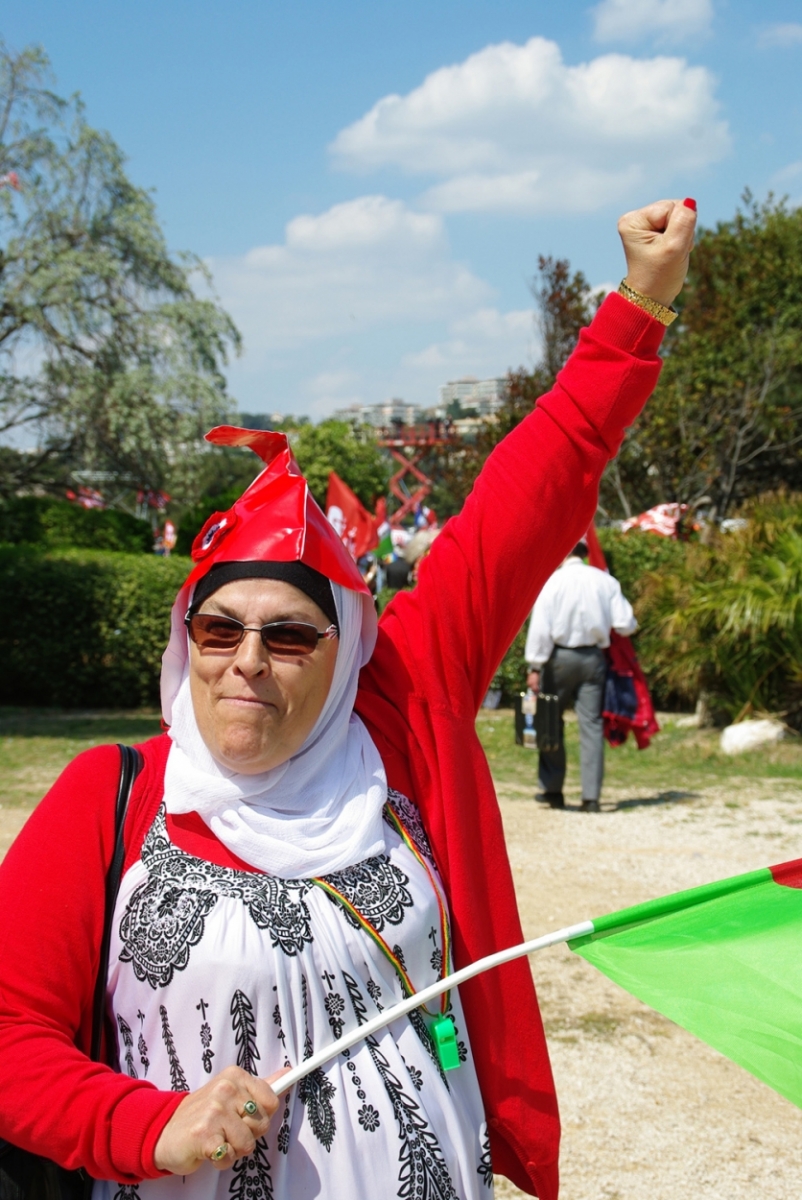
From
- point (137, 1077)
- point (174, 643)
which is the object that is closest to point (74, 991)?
point (137, 1077)

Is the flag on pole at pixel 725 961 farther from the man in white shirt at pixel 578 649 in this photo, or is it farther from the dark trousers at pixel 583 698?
the dark trousers at pixel 583 698

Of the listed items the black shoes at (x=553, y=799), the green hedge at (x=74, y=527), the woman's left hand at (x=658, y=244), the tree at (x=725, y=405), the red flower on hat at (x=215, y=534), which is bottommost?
the black shoes at (x=553, y=799)

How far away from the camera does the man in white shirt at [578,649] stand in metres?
8.15

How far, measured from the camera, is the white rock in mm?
10508

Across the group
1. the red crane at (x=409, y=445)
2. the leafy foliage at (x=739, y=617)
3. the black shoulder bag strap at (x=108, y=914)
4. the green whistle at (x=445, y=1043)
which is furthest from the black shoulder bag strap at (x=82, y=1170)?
the red crane at (x=409, y=445)

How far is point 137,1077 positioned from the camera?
1.70m

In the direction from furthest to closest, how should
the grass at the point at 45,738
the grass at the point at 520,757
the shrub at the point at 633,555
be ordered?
the shrub at the point at 633,555 → the grass at the point at 520,757 → the grass at the point at 45,738

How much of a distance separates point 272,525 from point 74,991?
0.77 metres

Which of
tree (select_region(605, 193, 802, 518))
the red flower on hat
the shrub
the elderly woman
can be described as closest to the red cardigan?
the elderly woman

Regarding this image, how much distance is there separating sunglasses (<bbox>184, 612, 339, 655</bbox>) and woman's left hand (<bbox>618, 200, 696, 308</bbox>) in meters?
0.81

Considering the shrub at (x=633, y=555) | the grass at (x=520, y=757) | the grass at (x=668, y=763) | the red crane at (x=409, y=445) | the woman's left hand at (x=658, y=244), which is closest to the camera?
the woman's left hand at (x=658, y=244)

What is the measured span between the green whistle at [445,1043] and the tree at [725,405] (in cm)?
1571

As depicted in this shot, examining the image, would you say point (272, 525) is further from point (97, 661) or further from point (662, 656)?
point (97, 661)

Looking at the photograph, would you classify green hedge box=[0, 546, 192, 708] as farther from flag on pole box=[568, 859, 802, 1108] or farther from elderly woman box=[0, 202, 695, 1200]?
flag on pole box=[568, 859, 802, 1108]
